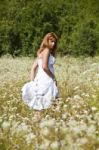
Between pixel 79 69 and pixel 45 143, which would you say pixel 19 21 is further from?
pixel 45 143

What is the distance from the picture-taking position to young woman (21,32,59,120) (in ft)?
25.3

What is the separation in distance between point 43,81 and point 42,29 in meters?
18.0

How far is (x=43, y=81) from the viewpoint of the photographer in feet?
26.1

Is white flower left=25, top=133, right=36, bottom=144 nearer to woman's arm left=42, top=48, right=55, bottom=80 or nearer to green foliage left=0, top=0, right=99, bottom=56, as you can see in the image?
woman's arm left=42, top=48, right=55, bottom=80

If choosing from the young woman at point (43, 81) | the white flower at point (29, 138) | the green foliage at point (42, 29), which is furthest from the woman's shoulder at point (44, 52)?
the green foliage at point (42, 29)

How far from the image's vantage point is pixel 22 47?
1016 inches

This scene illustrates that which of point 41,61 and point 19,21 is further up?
point 41,61

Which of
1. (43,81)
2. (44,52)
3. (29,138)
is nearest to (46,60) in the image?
(44,52)

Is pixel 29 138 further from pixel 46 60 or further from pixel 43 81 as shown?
pixel 43 81

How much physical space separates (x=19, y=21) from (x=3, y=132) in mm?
21664

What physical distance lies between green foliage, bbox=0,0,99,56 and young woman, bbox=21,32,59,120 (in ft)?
49.7

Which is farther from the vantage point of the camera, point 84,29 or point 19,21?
point 19,21

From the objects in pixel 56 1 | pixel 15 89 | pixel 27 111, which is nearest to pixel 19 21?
pixel 56 1

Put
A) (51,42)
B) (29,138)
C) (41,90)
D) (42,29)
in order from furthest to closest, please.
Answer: (42,29) < (41,90) < (51,42) < (29,138)
